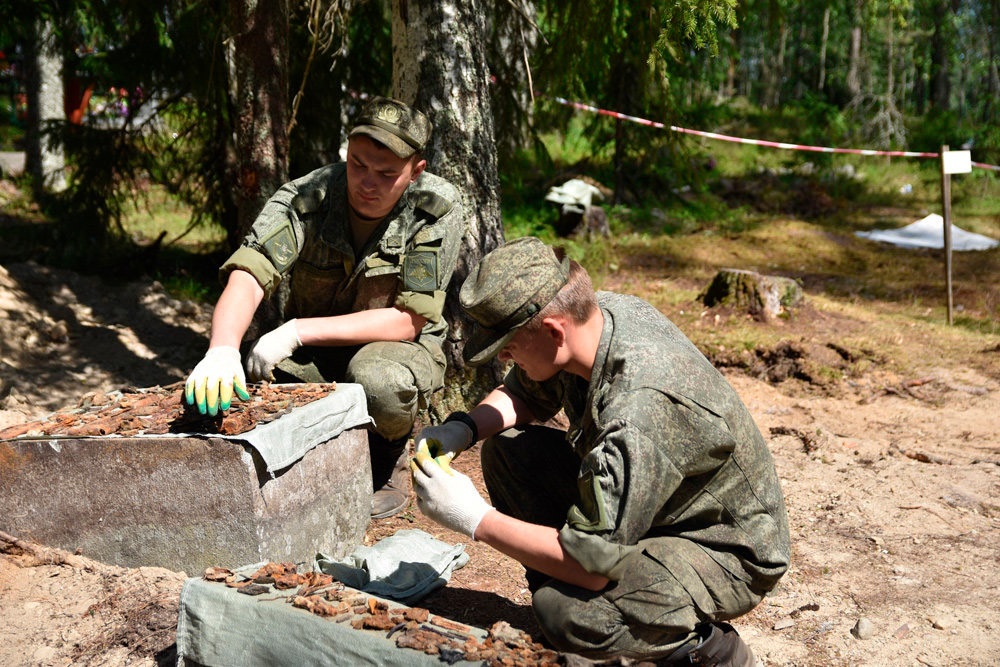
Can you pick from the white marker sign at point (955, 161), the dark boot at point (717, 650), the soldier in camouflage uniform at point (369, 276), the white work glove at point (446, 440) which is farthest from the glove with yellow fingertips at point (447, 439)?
the white marker sign at point (955, 161)

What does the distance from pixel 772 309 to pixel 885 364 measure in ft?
3.57

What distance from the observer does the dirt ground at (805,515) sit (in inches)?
104

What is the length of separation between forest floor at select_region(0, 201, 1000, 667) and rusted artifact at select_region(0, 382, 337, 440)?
16.0 inches

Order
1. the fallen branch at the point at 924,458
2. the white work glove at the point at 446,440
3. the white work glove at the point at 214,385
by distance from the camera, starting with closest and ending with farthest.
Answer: the white work glove at the point at 446,440, the white work glove at the point at 214,385, the fallen branch at the point at 924,458

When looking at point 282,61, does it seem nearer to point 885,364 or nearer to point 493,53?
point 493,53

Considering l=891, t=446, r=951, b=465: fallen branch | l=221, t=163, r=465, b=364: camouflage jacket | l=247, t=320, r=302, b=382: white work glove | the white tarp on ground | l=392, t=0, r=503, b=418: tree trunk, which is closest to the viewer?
l=247, t=320, r=302, b=382: white work glove

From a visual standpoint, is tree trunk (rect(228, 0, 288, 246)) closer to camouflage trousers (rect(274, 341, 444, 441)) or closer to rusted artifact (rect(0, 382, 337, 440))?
camouflage trousers (rect(274, 341, 444, 441))

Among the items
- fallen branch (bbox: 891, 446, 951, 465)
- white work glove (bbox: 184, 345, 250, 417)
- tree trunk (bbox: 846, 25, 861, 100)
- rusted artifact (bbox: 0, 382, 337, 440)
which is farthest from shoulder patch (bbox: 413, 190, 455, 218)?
tree trunk (bbox: 846, 25, 861, 100)

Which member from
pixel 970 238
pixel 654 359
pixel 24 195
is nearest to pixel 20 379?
pixel 654 359

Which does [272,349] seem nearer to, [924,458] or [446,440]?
[446,440]

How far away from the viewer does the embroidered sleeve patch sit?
3.31 m

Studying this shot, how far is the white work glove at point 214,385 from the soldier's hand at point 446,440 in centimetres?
60

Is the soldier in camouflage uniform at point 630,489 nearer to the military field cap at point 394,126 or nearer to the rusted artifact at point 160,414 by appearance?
the rusted artifact at point 160,414

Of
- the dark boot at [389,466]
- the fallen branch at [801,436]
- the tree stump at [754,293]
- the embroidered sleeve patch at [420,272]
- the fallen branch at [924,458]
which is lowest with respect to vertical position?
the fallen branch at [924,458]
